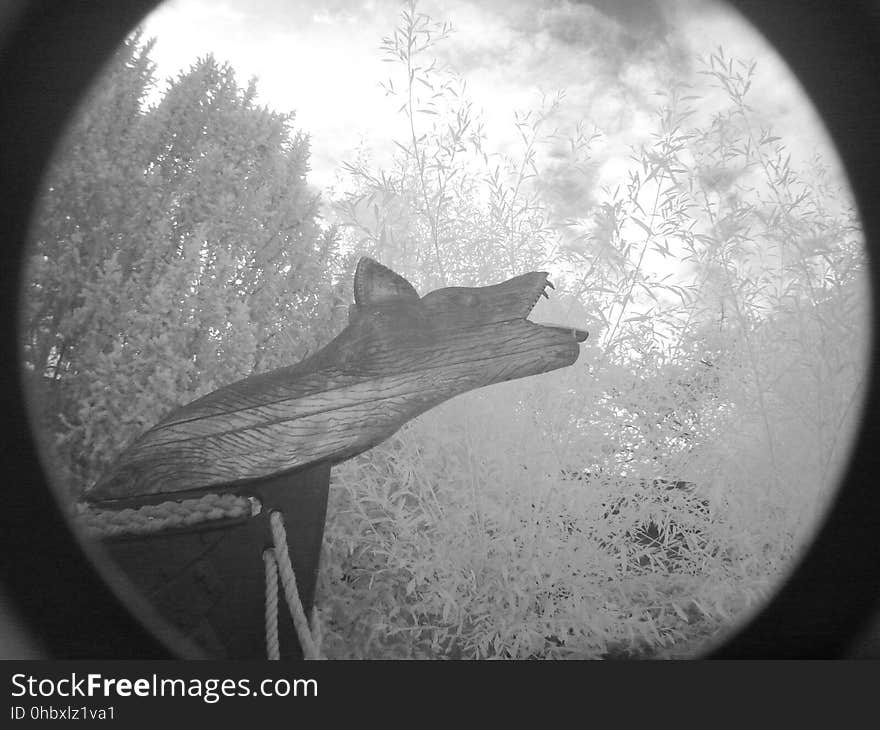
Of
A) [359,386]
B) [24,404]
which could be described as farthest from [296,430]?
[24,404]

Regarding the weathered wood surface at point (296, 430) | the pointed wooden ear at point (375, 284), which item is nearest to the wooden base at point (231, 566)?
the weathered wood surface at point (296, 430)

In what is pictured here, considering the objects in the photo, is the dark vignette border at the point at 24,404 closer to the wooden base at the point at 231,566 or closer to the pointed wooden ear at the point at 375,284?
the wooden base at the point at 231,566

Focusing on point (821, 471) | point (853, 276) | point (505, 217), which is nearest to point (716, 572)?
point (821, 471)

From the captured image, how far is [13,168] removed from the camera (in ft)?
1.80

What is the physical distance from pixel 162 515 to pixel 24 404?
0.28 metres

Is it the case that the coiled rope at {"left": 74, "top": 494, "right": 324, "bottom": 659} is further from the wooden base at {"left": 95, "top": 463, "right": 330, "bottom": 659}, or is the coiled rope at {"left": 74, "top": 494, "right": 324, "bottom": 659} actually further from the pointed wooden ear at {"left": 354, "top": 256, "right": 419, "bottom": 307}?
the pointed wooden ear at {"left": 354, "top": 256, "right": 419, "bottom": 307}

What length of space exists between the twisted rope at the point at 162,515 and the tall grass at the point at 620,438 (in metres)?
0.36

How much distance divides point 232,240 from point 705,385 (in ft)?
3.23

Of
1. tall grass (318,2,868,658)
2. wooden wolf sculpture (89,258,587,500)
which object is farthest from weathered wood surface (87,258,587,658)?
tall grass (318,2,868,658)

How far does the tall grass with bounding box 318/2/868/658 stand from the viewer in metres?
0.73

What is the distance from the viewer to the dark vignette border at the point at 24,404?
521 millimetres

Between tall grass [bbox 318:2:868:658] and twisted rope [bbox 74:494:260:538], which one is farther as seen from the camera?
tall grass [bbox 318:2:868:658]

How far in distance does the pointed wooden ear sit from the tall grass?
31cm

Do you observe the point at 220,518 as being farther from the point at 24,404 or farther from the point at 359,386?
the point at 24,404
